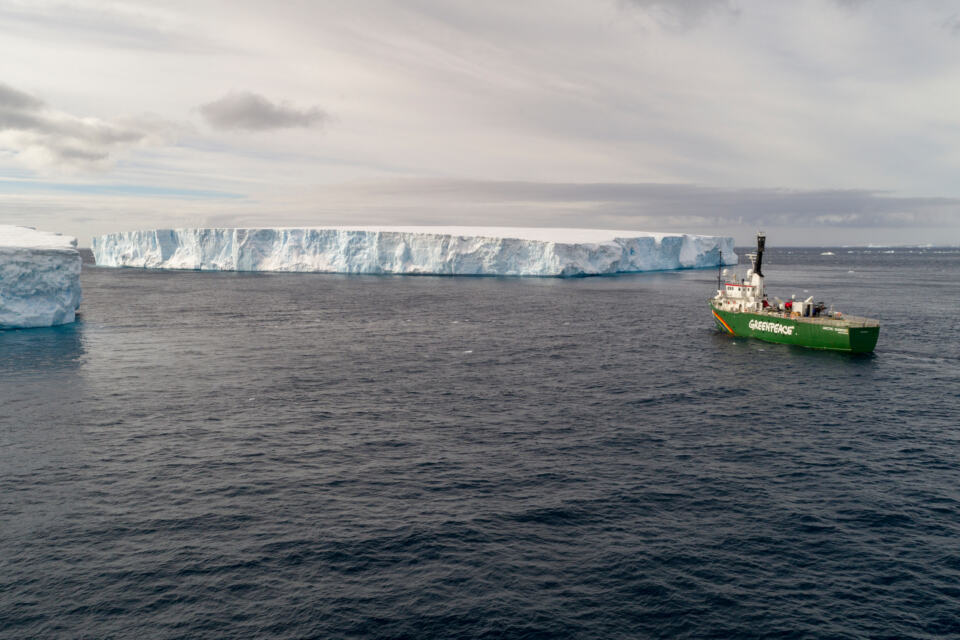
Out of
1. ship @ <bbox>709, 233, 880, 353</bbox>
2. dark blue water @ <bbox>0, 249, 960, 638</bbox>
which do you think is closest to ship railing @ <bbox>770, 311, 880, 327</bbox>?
ship @ <bbox>709, 233, 880, 353</bbox>

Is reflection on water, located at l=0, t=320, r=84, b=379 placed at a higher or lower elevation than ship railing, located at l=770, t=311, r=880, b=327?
lower

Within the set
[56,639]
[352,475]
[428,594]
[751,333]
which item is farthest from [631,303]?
[56,639]

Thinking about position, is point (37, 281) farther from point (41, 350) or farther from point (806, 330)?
point (806, 330)

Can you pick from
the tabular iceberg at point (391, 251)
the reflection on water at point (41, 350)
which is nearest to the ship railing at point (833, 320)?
the reflection on water at point (41, 350)

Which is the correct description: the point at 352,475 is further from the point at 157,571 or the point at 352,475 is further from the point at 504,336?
the point at 504,336

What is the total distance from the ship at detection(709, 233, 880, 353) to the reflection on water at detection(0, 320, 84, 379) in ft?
198

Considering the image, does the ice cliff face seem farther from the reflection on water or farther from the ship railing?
the ship railing

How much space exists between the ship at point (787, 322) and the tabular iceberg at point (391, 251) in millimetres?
70883

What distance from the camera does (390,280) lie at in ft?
418

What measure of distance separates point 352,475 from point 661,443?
1513 centimetres

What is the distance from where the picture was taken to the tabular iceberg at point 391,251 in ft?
438

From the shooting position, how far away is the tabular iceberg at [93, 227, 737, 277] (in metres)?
133

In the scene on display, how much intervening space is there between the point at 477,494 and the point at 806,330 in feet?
142

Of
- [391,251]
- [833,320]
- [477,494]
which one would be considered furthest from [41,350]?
[391,251]
